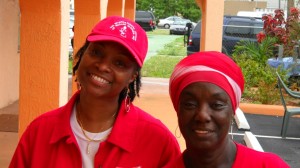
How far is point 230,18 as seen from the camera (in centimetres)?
1972

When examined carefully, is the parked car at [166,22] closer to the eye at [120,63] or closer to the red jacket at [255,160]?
the eye at [120,63]

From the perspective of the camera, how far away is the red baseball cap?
7.12 ft

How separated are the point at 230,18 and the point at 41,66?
605 inches

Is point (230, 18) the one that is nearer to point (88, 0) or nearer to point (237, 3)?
point (88, 0)

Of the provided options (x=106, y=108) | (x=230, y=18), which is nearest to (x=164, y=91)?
(x=230, y=18)

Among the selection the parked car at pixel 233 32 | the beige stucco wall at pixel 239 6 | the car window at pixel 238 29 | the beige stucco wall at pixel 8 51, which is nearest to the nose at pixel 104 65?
the beige stucco wall at pixel 8 51

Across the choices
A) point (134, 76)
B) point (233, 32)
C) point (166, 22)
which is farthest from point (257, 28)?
point (166, 22)

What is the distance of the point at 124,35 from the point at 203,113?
52 cm

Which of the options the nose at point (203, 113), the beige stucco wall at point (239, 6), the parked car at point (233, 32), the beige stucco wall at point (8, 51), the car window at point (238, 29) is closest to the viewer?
the nose at point (203, 113)

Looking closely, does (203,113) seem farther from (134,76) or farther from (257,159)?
(134,76)

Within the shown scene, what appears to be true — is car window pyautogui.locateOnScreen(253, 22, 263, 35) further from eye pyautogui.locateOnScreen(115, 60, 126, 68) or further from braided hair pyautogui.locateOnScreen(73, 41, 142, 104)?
eye pyautogui.locateOnScreen(115, 60, 126, 68)

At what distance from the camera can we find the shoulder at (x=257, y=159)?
6.23 ft

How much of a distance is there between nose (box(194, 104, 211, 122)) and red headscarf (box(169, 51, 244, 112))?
0.09 meters

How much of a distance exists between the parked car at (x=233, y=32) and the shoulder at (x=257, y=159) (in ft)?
55.2
